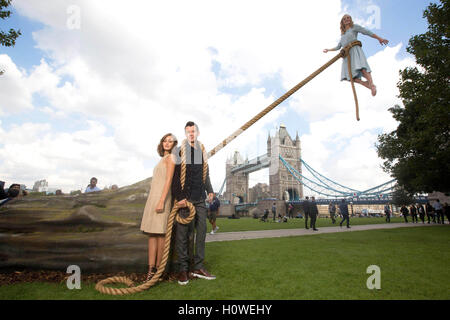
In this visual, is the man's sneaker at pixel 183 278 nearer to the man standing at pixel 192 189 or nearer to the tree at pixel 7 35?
the man standing at pixel 192 189

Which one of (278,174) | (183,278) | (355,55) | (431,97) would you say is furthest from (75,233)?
(278,174)

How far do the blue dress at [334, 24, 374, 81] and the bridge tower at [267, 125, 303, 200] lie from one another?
223 ft

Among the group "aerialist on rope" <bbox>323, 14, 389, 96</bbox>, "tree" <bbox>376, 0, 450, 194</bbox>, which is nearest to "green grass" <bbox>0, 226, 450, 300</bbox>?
"aerialist on rope" <bbox>323, 14, 389, 96</bbox>

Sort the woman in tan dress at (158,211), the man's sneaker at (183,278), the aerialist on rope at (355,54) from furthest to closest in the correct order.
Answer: the woman in tan dress at (158,211)
the man's sneaker at (183,278)
the aerialist on rope at (355,54)

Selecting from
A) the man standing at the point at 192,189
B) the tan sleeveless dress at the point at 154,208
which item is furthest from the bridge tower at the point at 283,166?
the tan sleeveless dress at the point at 154,208

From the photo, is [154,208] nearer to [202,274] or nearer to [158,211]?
[158,211]

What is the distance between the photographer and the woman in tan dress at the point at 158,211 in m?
3.12

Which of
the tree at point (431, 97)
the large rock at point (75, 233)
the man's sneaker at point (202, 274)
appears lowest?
the man's sneaker at point (202, 274)

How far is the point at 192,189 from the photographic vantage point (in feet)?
11.2

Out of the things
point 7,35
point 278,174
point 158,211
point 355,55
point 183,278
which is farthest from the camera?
point 278,174

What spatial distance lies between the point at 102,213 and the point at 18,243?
115 centimetres

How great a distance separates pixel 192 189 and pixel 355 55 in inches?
108

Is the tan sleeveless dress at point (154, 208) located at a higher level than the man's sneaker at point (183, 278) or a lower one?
higher

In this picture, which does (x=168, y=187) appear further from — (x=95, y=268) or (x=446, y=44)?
(x=446, y=44)
